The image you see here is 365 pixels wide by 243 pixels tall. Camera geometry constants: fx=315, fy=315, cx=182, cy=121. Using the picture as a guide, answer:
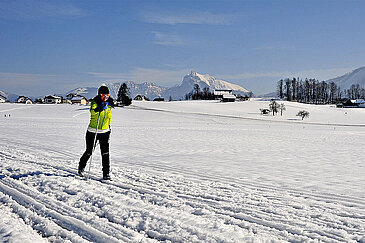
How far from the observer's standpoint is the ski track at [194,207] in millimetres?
4328

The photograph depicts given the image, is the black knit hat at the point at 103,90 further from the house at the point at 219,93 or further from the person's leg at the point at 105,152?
the house at the point at 219,93

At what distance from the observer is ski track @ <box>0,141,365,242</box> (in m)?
4.33

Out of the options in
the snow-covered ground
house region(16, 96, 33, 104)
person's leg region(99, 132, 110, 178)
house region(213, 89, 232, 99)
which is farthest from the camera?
house region(16, 96, 33, 104)

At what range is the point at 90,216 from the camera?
489cm

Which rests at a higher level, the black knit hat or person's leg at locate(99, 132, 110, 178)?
the black knit hat

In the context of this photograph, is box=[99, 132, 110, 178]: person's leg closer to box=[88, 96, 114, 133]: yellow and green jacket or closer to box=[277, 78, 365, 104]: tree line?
box=[88, 96, 114, 133]: yellow and green jacket

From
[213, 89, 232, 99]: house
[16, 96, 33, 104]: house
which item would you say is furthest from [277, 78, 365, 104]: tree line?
[16, 96, 33, 104]: house

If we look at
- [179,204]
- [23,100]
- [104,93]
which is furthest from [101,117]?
[23,100]

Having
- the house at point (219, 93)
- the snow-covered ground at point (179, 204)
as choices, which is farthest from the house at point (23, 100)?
the snow-covered ground at point (179, 204)

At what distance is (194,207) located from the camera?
5426 millimetres

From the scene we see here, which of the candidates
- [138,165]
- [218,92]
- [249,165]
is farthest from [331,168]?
[218,92]

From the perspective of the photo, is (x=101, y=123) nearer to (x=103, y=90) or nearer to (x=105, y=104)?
(x=105, y=104)

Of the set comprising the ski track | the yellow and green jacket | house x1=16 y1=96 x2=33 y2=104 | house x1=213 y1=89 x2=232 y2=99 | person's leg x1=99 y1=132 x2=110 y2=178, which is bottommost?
the ski track

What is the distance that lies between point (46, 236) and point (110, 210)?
3.76 ft
